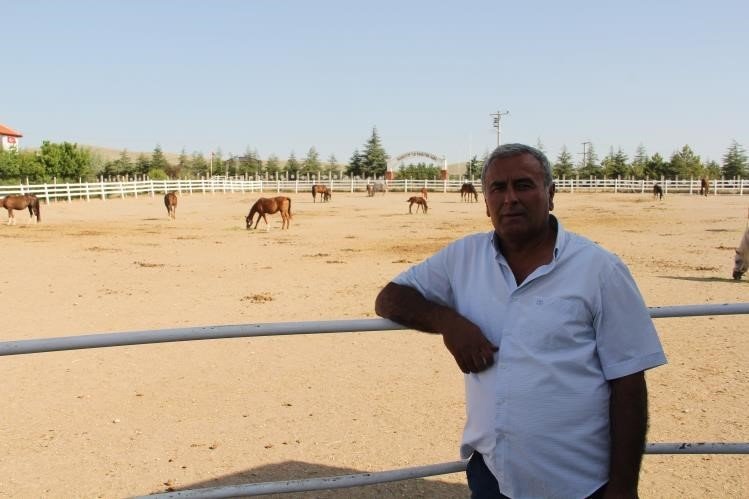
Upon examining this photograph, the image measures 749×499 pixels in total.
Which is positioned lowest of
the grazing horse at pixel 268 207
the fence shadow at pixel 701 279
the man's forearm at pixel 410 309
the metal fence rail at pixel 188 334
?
the fence shadow at pixel 701 279

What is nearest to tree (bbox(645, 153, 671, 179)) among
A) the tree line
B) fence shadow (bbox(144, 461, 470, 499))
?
the tree line

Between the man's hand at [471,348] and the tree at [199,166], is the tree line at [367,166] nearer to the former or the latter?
the tree at [199,166]

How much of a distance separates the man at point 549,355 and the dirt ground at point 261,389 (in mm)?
2387

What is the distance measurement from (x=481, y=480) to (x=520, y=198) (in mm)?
895

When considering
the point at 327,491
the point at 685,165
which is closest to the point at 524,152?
the point at 327,491

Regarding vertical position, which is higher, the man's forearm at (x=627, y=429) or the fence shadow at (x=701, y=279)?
the man's forearm at (x=627, y=429)

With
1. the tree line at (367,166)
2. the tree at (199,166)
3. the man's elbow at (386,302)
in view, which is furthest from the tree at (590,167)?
the man's elbow at (386,302)

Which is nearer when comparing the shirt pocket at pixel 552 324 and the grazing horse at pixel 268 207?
the shirt pocket at pixel 552 324

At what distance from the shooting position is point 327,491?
13.8 ft

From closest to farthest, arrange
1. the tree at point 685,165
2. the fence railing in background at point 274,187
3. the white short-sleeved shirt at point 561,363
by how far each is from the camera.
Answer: the white short-sleeved shirt at point 561,363 → the fence railing in background at point 274,187 → the tree at point 685,165

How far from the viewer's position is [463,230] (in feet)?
78.7

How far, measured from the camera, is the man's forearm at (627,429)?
1.83m

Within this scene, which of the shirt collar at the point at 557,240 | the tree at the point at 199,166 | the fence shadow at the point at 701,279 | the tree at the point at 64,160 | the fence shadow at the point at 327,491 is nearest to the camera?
the shirt collar at the point at 557,240

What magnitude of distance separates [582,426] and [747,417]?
14.5 ft
